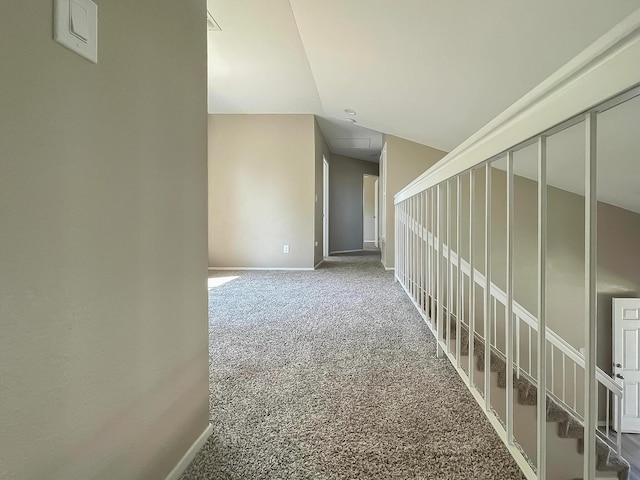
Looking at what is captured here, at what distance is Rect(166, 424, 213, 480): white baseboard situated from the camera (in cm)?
94

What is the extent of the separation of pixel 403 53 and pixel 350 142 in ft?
13.6

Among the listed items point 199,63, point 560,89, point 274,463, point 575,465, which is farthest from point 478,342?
point 199,63

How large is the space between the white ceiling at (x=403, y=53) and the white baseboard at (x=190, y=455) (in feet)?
8.69

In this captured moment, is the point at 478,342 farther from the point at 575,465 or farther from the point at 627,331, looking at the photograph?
the point at 627,331

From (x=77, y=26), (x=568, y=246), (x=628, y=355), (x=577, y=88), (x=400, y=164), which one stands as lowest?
(x=628, y=355)

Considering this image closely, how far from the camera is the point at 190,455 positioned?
103 centimetres

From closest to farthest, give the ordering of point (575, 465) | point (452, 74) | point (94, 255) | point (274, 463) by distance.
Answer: point (94, 255)
point (274, 463)
point (575, 465)
point (452, 74)

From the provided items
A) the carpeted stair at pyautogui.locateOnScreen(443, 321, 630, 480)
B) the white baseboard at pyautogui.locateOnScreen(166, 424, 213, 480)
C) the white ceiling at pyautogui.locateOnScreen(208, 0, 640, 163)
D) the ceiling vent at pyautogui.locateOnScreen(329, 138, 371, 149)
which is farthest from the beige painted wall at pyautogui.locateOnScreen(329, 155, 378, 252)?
the white baseboard at pyautogui.locateOnScreen(166, 424, 213, 480)

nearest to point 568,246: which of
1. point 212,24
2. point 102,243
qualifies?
point 212,24

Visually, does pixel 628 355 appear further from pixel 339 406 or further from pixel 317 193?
pixel 339 406

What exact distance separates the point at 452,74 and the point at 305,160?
2.66 metres

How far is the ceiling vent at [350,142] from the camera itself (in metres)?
7.03

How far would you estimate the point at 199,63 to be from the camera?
1.10 metres

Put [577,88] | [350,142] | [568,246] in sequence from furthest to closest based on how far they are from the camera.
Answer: [350,142] < [568,246] < [577,88]
